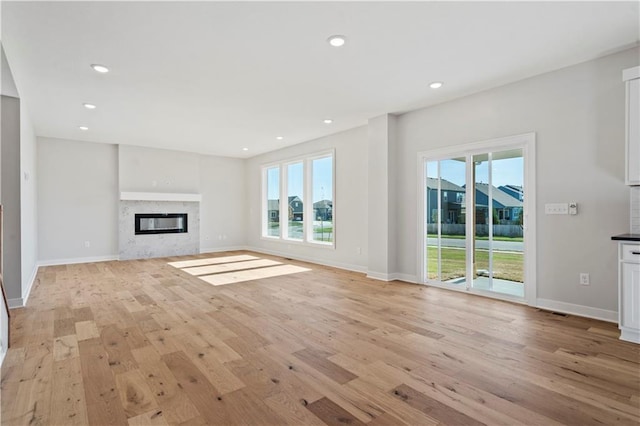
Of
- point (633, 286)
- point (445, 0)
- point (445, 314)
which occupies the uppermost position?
point (445, 0)

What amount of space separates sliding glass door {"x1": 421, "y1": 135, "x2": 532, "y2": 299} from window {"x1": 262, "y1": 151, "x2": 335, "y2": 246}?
2.32 metres

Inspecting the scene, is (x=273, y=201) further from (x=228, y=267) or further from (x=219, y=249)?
(x=228, y=267)

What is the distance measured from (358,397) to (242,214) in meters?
8.54

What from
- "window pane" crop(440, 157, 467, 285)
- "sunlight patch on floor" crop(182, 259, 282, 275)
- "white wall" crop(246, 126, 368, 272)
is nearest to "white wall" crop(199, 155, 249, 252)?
"sunlight patch on floor" crop(182, 259, 282, 275)

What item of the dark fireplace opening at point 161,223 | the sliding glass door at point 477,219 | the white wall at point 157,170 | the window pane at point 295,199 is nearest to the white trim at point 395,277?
the sliding glass door at point 477,219

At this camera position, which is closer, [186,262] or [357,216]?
[357,216]

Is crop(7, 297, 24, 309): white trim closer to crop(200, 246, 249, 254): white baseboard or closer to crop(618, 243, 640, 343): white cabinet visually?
crop(200, 246, 249, 254): white baseboard

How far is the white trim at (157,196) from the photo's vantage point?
25.8 ft

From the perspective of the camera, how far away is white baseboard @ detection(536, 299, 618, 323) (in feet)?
11.4

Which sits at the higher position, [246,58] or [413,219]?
[246,58]

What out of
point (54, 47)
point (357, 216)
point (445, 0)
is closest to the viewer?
point (445, 0)

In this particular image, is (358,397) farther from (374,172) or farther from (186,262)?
(186,262)

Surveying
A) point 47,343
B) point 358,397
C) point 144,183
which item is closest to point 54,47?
point 47,343

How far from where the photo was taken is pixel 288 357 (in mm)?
2672
